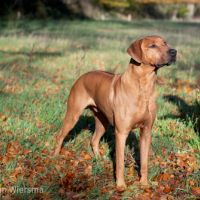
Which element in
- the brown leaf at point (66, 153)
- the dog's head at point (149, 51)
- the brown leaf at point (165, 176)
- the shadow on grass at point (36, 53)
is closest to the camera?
the dog's head at point (149, 51)

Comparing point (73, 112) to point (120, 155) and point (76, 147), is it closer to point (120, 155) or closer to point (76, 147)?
point (76, 147)

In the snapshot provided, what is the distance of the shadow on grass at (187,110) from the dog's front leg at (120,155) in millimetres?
2063

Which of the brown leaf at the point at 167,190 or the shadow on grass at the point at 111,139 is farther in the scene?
the shadow on grass at the point at 111,139

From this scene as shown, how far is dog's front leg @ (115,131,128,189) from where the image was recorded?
16.2ft

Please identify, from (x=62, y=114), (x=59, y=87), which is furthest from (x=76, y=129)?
(x=59, y=87)

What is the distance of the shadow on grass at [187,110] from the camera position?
22.8 feet

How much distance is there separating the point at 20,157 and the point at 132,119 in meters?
1.51

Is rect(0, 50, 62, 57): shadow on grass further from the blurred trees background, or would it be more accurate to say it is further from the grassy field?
the blurred trees background

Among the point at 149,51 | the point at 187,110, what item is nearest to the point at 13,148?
the point at 149,51

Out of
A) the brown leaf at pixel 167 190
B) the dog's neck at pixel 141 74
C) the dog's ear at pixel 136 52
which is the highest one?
the dog's ear at pixel 136 52

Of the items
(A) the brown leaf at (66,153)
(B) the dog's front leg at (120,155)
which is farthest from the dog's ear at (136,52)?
(A) the brown leaf at (66,153)

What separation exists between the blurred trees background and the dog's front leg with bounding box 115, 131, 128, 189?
2547cm

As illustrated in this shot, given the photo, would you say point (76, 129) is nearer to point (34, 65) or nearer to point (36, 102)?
point (36, 102)

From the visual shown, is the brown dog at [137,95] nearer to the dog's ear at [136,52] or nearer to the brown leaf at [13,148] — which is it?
the dog's ear at [136,52]
